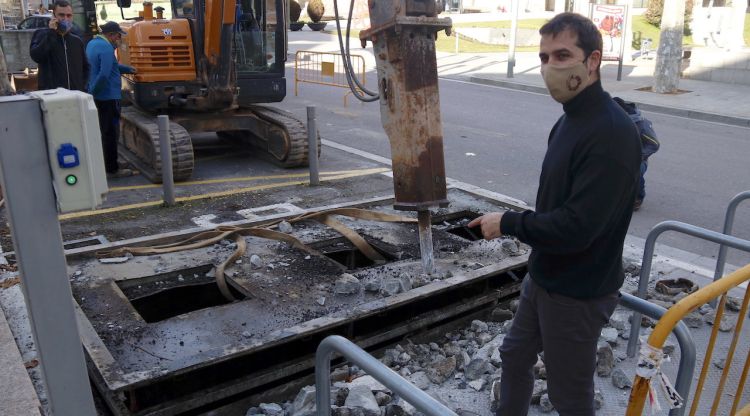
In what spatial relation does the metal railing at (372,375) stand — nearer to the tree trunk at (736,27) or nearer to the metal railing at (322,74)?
the metal railing at (322,74)

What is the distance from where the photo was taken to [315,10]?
41.4m

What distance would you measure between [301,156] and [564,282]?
275 inches

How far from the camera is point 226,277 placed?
5.09 metres

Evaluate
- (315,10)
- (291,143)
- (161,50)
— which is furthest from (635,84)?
(315,10)

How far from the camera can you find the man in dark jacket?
26.8 ft

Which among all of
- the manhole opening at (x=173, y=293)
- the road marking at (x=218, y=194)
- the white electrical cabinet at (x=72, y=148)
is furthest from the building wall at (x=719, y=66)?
the white electrical cabinet at (x=72, y=148)

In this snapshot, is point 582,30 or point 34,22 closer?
point 582,30

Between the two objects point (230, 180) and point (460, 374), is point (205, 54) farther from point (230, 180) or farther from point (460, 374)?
point (460, 374)

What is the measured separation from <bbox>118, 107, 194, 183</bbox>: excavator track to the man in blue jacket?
0.43m

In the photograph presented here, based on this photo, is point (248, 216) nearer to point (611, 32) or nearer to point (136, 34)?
point (136, 34)

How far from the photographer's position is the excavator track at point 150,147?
338 inches

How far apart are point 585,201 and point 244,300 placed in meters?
2.80

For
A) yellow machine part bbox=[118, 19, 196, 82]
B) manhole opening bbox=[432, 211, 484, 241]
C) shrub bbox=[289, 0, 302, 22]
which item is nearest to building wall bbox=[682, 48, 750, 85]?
manhole opening bbox=[432, 211, 484, 241]

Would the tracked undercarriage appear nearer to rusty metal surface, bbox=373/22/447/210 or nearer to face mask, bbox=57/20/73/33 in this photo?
face mask, bbox=57/20/73/33
